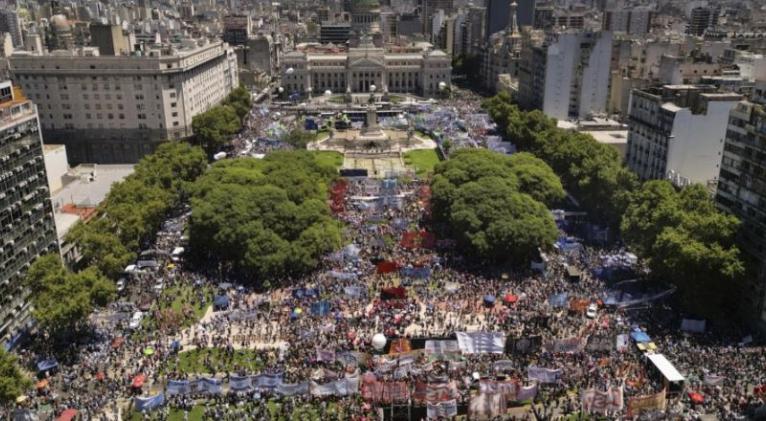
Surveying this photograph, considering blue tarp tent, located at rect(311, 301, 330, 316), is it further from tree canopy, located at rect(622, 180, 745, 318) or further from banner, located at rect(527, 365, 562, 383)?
tree canopy, located at rect(622, 180, 745, 318)

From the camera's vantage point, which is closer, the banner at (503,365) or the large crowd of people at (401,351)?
the large crowd of people at (401,351)

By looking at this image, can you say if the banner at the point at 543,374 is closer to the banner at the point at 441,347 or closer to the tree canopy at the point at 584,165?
the banner at the point at 441,347

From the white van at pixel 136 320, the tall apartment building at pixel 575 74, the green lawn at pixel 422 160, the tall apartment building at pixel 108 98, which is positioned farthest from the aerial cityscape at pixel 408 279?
the tall apartment building at pixel 575 74

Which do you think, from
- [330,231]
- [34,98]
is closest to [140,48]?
[34,98]

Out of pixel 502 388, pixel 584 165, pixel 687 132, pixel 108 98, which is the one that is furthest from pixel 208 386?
pixel 108 98

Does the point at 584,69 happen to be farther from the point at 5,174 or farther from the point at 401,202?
the point at 5,174

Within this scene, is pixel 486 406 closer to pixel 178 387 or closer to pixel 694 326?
pixel 178 387
